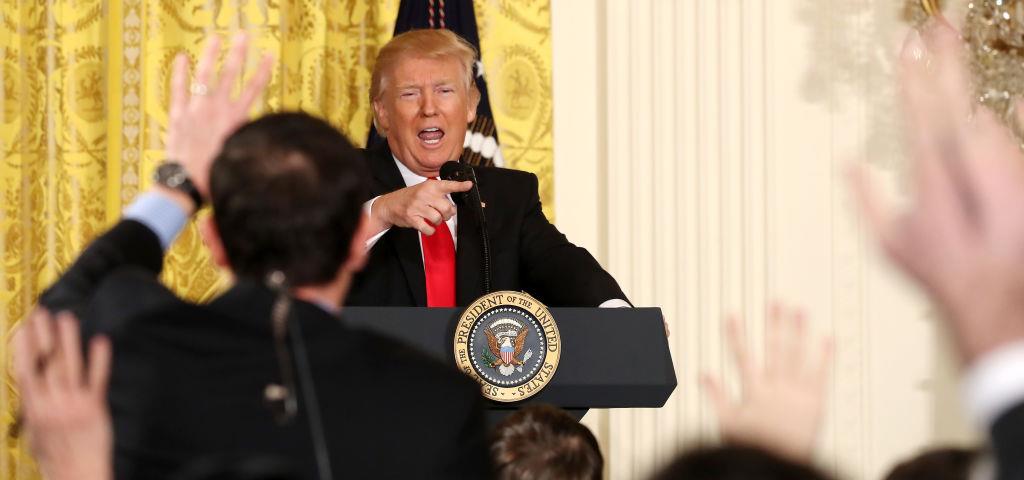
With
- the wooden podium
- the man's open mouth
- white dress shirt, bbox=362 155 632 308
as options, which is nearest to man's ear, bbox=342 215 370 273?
the wooden podium

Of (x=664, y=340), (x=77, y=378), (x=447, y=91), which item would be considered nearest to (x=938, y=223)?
(x=77, y=378)

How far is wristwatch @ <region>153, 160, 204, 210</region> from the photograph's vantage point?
1.77m

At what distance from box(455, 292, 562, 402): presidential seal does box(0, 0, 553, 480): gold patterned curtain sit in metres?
2.55

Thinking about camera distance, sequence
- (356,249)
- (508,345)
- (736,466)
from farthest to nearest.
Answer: (508,345)
(356,249)
(736,466)

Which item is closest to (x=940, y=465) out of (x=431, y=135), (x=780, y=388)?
(x=780, y=388)

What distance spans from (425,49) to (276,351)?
269 cm

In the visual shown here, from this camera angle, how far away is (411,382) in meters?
1.62

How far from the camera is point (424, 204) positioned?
314 centimetres

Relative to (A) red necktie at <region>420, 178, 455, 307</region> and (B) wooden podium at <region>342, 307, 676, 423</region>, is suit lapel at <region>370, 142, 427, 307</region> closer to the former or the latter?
(A) red necktie at <region>420, 178, 455, 307</region>

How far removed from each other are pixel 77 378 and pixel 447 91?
273 centimetres

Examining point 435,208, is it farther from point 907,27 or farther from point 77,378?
point 907,27

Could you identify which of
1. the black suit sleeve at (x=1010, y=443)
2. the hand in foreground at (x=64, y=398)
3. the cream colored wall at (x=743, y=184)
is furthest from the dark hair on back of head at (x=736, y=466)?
the cream colored wall at (x=743, y=184)

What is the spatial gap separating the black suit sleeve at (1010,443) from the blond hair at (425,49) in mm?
3277

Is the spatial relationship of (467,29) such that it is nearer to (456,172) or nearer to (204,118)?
(456,172)
